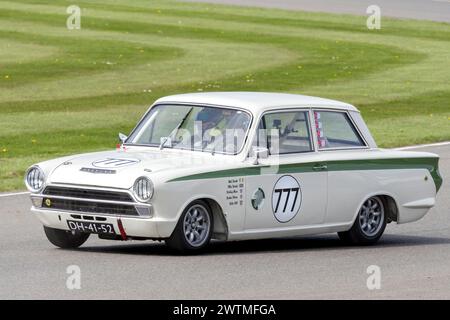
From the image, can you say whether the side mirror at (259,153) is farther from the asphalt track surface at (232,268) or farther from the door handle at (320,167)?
the asphalt track surface at (232,268)

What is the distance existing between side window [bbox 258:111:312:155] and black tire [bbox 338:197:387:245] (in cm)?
88

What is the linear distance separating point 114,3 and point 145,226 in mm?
38796

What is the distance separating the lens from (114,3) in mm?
49500

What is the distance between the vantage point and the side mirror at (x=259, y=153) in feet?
39.8

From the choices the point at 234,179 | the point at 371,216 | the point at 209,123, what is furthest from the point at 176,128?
the point at 371,216

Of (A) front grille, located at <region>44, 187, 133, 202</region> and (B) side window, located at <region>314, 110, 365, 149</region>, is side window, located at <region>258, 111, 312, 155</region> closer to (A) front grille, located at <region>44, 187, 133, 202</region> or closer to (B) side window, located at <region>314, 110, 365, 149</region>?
(B) side window, located at <region>314, 110, 365, 149</region>

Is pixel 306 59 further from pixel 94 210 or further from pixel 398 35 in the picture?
pixel 94 210

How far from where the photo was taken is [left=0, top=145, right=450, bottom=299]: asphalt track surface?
32.9 feet

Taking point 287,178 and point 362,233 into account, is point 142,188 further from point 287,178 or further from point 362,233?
point 362,233

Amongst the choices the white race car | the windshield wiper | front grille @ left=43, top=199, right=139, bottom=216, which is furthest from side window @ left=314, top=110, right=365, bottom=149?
front grille @ left=43, top=199, right=139, bottom=216

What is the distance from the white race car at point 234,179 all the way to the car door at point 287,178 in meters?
0.01

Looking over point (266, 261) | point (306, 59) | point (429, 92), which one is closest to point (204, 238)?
point (266, 261)

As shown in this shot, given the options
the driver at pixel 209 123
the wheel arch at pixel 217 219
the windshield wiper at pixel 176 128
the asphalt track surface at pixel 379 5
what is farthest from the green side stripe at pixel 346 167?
the asphalt track surface at pixel 379 5

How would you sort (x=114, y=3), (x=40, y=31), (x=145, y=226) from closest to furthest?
(x=145, y=226) → (x=40, y=31) → (x=114, y=3)
